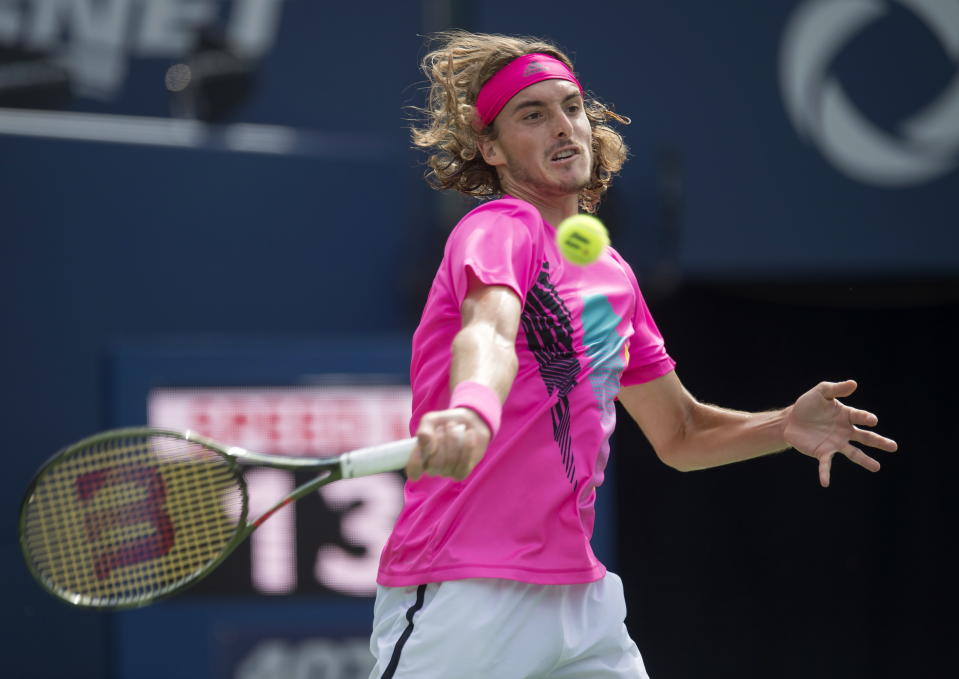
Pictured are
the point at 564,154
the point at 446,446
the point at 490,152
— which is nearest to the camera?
the point at 446,446

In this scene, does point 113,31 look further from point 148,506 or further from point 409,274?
point 148,506

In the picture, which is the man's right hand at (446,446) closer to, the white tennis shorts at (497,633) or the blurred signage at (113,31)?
the white tennis shorts at (497,633)

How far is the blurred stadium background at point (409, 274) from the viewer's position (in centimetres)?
520

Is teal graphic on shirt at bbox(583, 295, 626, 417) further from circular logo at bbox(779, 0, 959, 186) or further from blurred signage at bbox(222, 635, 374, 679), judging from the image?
circular logo at bbox(779, 0, 959, 186)

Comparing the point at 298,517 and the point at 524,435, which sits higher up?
the point at 524,435

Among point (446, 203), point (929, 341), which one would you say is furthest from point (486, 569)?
point (929, 341)

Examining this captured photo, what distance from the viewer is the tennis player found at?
271 cm

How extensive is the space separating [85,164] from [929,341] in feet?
13.1

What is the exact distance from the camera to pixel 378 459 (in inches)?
102

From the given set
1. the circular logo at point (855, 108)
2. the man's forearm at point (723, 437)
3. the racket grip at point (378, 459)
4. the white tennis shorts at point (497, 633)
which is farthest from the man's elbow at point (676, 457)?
the circular logo at point (855, 108)

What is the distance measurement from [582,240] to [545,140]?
1.38ft

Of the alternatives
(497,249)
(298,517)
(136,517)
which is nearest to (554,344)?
(497,249)

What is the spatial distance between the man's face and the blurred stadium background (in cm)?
226

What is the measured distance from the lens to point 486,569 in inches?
107
